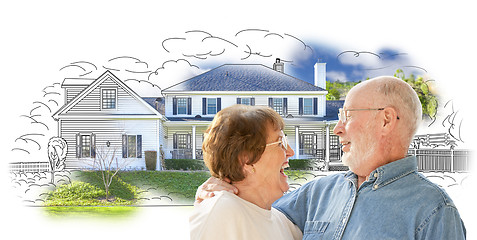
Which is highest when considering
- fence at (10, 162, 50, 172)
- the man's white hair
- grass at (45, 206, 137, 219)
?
the man's white hair

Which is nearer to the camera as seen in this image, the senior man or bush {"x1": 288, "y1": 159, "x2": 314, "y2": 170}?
the senior man

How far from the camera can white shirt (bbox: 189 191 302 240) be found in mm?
1244

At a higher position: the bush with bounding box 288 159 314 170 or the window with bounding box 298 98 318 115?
the window with bounding box 298 98 318 115

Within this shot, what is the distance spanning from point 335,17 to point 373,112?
315 cm

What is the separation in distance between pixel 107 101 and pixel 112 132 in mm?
291

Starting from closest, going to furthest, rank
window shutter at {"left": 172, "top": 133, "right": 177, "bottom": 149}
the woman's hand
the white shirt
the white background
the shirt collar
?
the white shirt
the woman's hand
the shirt collar
the white background
window shutter at {"left": 172, "top": 133, "right": 177, "bottom": 149}

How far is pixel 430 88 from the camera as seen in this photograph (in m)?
4.79

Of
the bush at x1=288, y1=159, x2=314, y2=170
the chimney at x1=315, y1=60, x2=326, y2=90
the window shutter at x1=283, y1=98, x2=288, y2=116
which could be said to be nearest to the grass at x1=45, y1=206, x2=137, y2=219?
the bush at x1=288, y1=159, x2=314, y2=170

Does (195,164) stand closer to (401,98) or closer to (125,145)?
(125,145)

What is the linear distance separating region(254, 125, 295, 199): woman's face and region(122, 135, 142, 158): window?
3.62 meters

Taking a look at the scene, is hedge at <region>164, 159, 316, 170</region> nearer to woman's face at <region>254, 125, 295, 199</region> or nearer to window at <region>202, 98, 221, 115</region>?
window at <region>202, 98, 221, 115</region>

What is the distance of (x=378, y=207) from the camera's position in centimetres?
151

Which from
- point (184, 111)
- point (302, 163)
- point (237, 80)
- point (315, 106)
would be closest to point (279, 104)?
point (315, 106)

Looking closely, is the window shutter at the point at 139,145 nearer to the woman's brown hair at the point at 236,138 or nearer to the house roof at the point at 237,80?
the house roof at the point at 237,80
